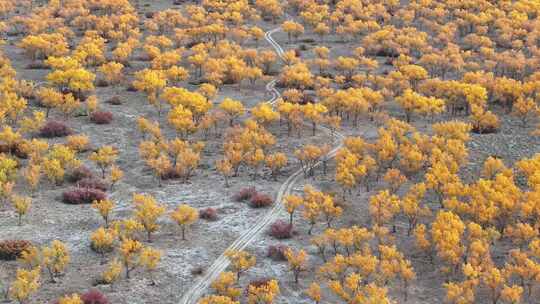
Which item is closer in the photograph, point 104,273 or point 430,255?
point 104,273

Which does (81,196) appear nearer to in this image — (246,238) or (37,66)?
(246,238)

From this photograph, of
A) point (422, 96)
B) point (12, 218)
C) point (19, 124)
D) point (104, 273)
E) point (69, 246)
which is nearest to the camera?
point (104, 273)

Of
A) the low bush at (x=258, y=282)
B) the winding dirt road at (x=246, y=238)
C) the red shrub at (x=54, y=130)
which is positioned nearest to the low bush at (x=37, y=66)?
the red shrub at (x=54, y=130)

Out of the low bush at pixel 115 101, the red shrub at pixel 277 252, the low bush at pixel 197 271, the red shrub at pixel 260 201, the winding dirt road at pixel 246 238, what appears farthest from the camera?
the low bush at pixel 115 101

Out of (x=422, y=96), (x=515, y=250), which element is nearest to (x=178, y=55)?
(x=422, y=96)

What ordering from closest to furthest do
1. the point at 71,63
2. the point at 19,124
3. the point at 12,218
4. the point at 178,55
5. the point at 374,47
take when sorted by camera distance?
1. the point at 12,218
2. the point at 19,124
3. the point at 71,63
4. the point at 178,55
5. the point at 374,47

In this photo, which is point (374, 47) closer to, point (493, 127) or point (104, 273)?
point (493, 127)

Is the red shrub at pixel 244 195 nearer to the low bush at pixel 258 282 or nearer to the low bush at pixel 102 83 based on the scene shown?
Result: the low bush at pixel 258 282
